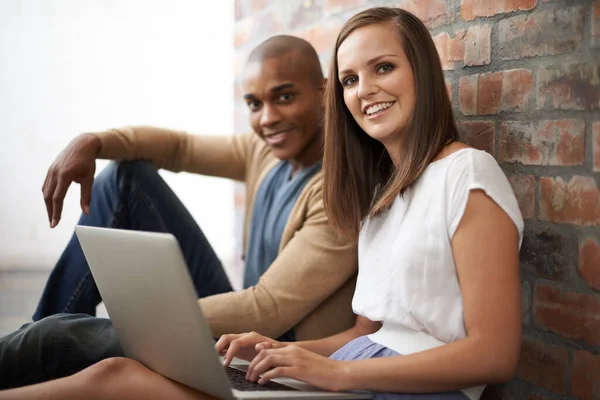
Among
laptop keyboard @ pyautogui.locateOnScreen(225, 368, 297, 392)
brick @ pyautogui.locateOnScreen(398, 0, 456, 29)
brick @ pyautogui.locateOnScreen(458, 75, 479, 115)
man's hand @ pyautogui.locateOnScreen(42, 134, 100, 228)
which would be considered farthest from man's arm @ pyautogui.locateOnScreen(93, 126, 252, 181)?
laptop keyboard @ pyautogui.locateOnScreen(225, 368, 297, 392)

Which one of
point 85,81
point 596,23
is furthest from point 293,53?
point 85,81

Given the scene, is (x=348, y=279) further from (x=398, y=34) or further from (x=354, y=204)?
(x=398, y=34)

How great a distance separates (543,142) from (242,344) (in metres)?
0.64

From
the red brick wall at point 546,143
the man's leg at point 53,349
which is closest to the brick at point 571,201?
the red brick wall at point 546,143

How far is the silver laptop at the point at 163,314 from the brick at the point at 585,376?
0.41m

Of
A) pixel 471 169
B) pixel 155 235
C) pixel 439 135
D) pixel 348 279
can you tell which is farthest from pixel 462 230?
pixel 348 279

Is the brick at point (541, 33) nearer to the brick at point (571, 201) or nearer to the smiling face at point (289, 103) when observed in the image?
the brick at point (571, 201)

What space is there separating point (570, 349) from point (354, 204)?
18.5 inches

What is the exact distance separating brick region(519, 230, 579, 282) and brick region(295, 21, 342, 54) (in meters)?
0.92

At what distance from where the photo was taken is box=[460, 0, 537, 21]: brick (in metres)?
1.40

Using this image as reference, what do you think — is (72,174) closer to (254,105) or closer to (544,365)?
(254,105)

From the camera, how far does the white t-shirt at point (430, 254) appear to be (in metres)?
1.19

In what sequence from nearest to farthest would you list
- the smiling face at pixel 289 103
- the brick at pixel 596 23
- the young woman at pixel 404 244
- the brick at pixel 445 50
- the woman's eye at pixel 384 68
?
the young woman at pixel 404 244 < the brick at pixel 596 23 < the woman's eye at pixel 384 68 < the brick at pixel 445 50 < the smiling face at pixel 289 103

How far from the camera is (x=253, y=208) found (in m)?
2.04
